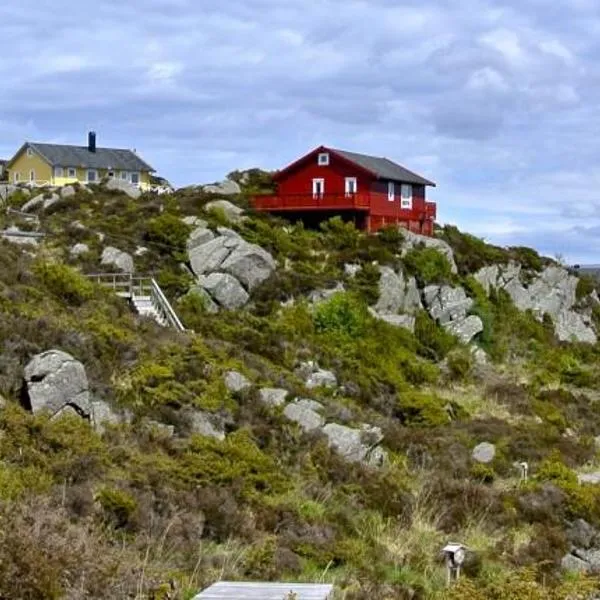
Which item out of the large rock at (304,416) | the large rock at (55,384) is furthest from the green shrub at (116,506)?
the large rock at (304,416)

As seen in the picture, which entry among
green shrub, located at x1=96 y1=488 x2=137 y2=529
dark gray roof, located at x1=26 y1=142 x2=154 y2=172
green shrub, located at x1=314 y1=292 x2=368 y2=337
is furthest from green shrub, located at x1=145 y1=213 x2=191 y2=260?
dark gray roof, located at x1=26 y1=142 x2=154 y2=172

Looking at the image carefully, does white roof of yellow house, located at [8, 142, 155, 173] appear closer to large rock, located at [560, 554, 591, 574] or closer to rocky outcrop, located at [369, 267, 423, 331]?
rocky outcrop, located at [369, 267, 423, 331]

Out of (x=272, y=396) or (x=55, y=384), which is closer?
(x=55, y=384)

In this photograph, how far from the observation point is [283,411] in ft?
75.5

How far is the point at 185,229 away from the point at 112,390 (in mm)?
18933

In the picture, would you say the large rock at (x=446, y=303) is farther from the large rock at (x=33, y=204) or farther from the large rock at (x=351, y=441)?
the large rock at (x=33, y=204)

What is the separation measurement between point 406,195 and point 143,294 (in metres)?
19.7

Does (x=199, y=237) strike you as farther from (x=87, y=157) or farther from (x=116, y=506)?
(x=87, y=157)

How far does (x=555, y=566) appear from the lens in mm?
17266

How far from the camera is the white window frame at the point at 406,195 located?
48.6 meters

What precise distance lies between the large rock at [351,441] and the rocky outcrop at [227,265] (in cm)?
1275

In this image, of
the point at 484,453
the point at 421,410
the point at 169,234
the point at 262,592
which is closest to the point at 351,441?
the point at 484,453

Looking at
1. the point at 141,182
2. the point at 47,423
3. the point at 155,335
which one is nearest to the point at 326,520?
the point at 47,423

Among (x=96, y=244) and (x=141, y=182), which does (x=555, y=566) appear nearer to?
(x=96, y=244)
